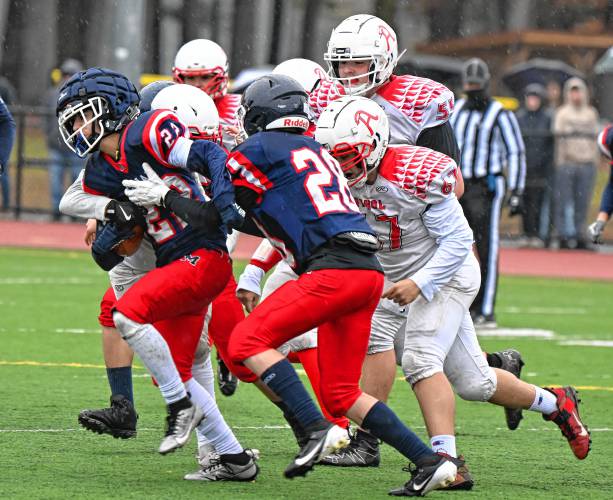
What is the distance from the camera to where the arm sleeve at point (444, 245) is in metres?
5.79

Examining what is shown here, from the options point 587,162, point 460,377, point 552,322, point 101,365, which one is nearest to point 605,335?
point 552,322

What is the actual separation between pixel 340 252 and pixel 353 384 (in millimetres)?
490

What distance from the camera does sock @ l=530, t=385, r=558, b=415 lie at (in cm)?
635

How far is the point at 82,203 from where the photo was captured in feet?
19.6

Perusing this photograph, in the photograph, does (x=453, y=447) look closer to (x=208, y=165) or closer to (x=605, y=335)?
(x=208, y=165)

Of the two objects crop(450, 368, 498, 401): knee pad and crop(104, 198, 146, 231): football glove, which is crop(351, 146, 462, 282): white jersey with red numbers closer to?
crop(450, 368, 498, 401): knee pad

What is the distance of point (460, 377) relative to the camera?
6105 mm

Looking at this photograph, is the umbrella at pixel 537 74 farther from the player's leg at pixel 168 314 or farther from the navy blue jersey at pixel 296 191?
the navy blue jersey at pixel 296 191

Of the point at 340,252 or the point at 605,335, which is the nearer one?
the point at 340,252

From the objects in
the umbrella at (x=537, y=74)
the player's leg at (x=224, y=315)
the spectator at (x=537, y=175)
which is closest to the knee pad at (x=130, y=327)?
the player's leg at (x=224, y=315)

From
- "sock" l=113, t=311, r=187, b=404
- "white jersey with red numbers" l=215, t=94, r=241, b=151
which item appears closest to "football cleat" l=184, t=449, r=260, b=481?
"sock" l=113, t=311, r=187, b=404

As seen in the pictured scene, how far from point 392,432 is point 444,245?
2.92 feet

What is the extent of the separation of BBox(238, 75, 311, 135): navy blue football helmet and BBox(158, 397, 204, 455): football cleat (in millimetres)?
1091

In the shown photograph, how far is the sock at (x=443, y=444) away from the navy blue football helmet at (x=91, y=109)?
177 cm
